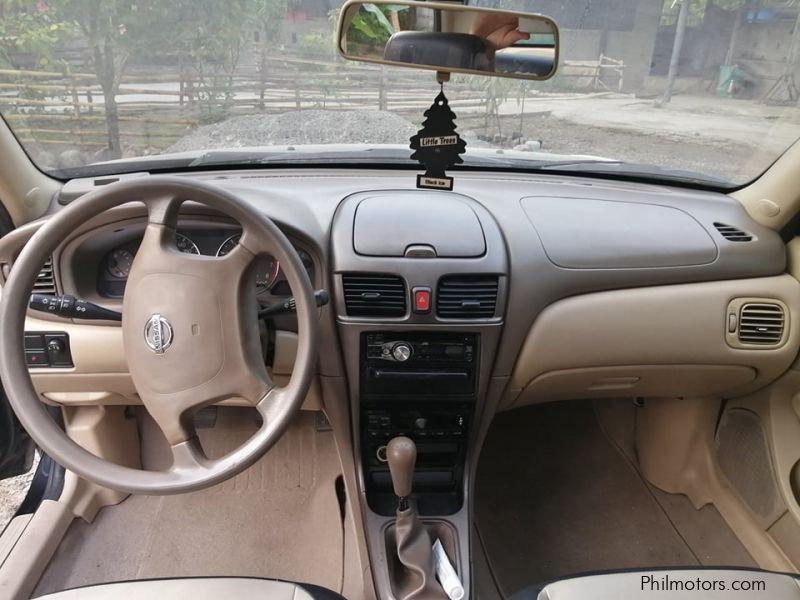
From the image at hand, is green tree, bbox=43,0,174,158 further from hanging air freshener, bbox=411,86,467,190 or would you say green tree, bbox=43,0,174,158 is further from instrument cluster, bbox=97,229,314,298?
hanging air freshener, bbox=411,86,467,190

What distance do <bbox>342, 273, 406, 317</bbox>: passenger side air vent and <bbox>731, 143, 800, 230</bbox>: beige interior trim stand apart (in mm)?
1190

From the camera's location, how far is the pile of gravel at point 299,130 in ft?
6.63

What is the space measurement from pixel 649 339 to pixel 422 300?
73 cm

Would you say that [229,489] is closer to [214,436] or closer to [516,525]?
[214,436]

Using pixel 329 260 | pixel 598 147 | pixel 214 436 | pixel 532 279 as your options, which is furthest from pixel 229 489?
pixel 598 147

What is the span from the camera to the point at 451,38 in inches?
50.7

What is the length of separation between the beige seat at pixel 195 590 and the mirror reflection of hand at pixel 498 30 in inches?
51.1

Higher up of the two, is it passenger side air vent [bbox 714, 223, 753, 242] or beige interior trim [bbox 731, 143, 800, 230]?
beige interior trim [bbox 731, 143, 800, 230]

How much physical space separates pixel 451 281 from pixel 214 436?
1322 mm

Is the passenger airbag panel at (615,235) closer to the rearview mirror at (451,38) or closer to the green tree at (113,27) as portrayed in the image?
the rearview mirror at (451,38)

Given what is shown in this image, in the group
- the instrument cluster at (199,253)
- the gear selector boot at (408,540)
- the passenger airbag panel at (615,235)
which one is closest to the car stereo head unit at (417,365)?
the gear selector boot at (408,540)

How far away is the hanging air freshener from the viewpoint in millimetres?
1520

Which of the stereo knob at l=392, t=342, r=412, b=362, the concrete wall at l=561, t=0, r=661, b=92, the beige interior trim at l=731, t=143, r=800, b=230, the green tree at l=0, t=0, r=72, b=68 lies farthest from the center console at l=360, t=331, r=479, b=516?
the green tree at l=0, t=0, r=72, b=68

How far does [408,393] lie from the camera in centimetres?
190
